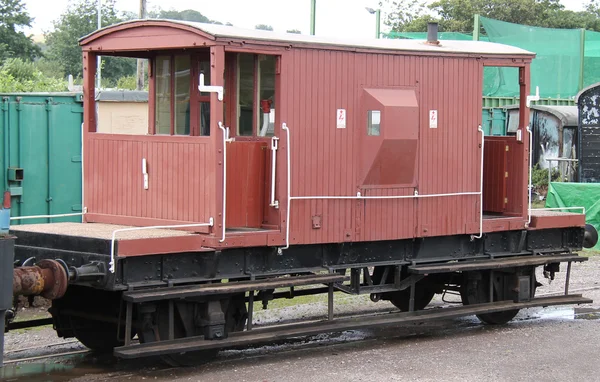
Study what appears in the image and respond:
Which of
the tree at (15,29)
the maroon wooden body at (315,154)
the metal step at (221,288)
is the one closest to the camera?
the metal step at (221,288)

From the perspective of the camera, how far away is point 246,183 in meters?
9.84

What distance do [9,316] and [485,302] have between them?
Result: 629cm

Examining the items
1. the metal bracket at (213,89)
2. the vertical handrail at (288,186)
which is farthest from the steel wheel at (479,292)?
the metal bracket at (213,89)

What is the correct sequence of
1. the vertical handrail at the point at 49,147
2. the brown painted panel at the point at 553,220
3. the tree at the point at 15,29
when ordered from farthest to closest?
the tree at the point at 15,29, the vertical handrail at the point at 49,147, the brown painted panel at the point at 553,220

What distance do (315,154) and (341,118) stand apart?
0.53 m

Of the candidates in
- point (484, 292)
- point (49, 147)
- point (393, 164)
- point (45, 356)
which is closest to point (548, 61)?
point (49, 147)

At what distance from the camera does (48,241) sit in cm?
930

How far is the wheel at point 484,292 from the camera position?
1202 centimetres

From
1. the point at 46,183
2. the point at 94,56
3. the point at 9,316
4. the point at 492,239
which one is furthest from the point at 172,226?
the point at 46,183

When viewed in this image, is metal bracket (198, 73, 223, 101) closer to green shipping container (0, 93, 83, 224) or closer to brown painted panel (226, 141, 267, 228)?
brown painted panel (226, 141, 267, 228)

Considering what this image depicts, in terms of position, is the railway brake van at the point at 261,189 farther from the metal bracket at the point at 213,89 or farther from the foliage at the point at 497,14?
the foliage at the point at 497,14

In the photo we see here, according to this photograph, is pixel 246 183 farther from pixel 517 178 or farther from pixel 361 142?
pixel 517 178

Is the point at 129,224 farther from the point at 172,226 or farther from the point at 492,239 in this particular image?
the point at 492,239

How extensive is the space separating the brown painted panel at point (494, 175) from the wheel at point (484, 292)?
37.3 inches
